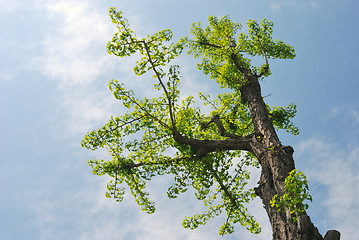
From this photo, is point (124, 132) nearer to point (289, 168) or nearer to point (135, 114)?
point (135, 114)

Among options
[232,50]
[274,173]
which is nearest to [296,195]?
[274,173]

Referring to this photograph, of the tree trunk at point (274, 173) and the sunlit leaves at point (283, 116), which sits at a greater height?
the sunlit leaves at point (283, 116)

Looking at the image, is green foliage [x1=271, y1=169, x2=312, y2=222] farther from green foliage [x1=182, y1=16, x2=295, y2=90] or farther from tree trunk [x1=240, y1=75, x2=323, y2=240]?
green foliage [x1=182, y1=16, x2=295, y2=90]

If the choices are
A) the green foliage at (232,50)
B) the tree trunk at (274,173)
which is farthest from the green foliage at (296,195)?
the green foliage at (232,50)

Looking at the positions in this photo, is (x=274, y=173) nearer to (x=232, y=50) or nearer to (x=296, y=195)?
(x=296, y=195)

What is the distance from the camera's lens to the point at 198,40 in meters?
11.8

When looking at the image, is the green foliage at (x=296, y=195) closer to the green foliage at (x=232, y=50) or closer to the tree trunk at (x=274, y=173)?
the tree trunk at (x=274, y=173)

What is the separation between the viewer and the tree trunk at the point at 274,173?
15.3 feet

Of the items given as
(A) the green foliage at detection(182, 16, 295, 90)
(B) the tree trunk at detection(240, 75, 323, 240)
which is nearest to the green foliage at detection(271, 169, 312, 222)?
(B) the tree trunk at detection(240, 75, 323, 240)

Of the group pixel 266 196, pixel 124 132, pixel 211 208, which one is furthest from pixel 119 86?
pixel 211 208

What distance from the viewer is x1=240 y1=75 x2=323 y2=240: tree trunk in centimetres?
465

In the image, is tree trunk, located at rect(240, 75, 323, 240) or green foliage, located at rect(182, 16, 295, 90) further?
green foliage, located at rect(182, 16, 295, 90)

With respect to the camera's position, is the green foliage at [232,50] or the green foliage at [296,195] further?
the green foliage at [232,50]

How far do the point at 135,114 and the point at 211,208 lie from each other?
3812mm
